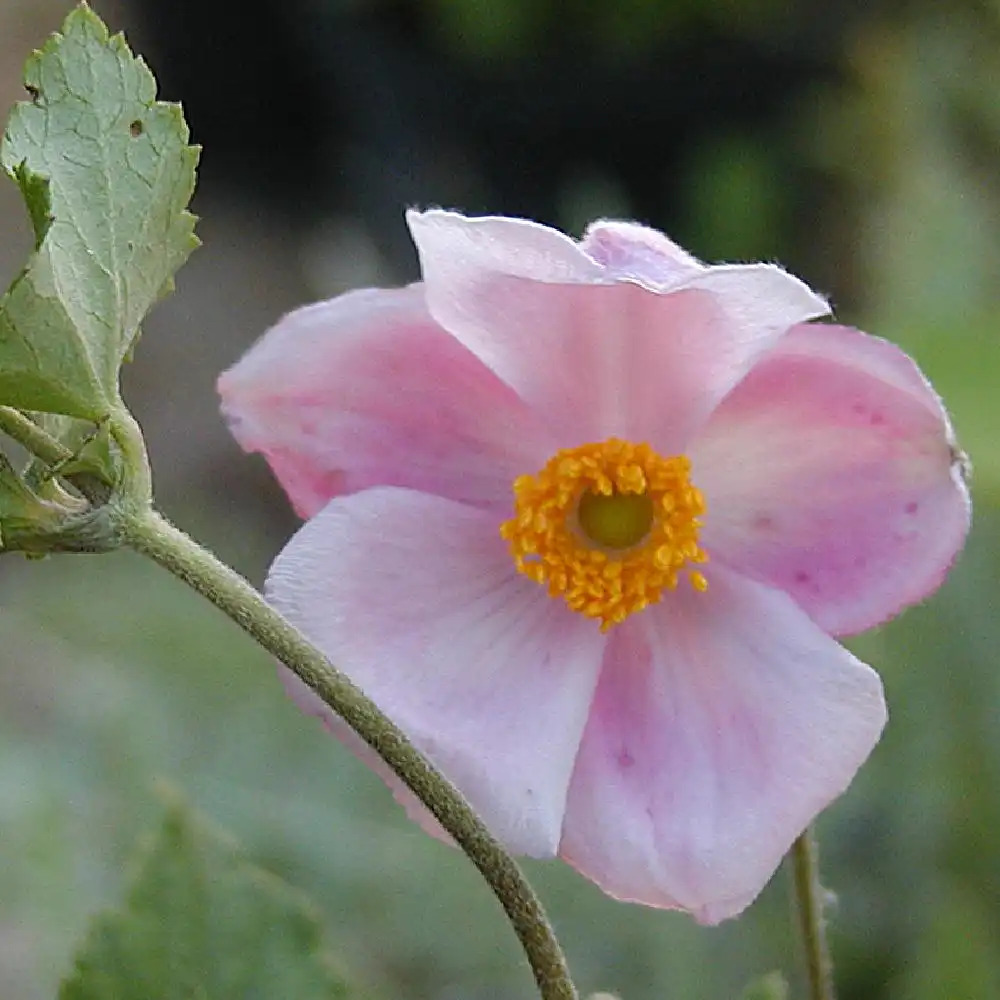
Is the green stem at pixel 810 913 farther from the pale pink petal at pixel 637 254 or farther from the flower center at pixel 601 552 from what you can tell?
the pale pink petal at pixel 637 254

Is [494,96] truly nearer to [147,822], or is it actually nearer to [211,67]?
[211,67]

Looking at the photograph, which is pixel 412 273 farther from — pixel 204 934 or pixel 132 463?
pixel 132 463

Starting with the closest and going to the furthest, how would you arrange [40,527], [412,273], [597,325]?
[40,527]
[597,325]
[412,273]

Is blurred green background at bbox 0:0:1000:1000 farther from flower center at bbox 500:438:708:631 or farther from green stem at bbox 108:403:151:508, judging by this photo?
green stem at bbox 108:403:151:508

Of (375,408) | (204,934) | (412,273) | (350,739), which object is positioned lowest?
(204,934)

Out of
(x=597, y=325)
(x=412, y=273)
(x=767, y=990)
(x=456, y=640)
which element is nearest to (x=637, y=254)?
(x=597, y=325)
